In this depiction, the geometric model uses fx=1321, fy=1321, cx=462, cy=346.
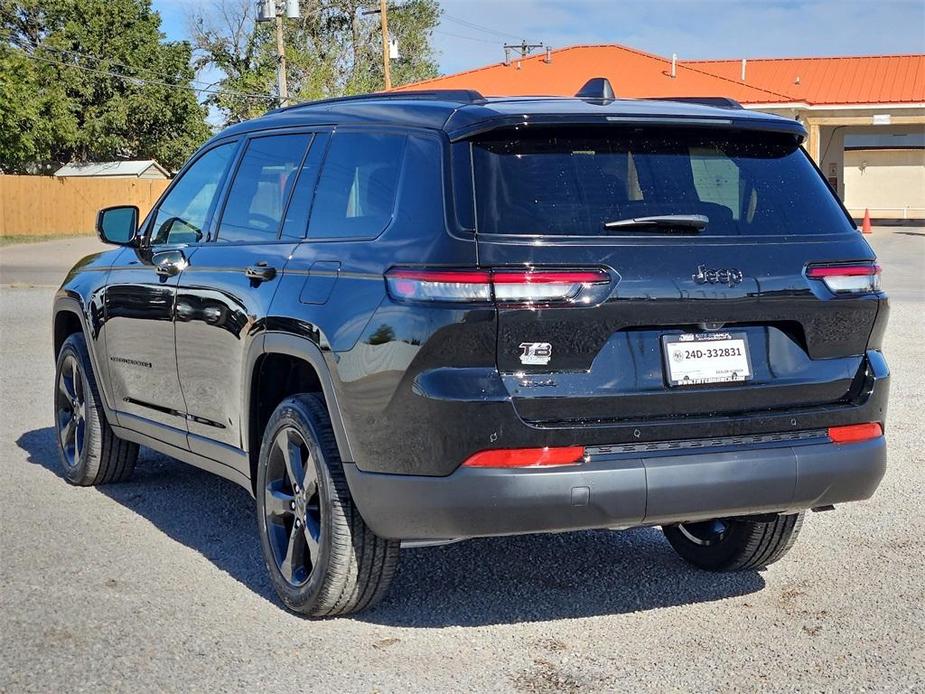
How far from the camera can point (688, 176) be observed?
444 cm

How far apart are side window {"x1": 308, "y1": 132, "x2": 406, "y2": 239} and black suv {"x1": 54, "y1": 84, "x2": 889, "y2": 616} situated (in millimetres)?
13

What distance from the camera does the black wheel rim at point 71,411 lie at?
7113 millimetres

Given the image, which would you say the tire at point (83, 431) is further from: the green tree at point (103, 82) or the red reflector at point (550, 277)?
the green tree at point (103, 82)

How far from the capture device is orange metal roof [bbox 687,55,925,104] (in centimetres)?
5153

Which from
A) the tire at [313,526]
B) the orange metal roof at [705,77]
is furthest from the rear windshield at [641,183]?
the orange metal roof at [705,77]

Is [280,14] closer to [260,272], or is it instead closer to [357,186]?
[260,272]

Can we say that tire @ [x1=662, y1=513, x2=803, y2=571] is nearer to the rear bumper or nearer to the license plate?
the rear bumper

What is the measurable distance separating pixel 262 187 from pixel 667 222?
1935 mm

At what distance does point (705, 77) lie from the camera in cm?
4825

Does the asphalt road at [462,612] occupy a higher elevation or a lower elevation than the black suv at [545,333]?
lower

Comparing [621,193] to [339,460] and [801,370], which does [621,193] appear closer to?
[801,370]

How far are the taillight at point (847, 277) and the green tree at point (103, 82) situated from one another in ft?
197

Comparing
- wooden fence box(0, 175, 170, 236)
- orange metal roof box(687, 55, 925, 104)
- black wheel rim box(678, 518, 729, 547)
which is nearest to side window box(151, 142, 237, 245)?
black wheel rim box(678, 518, 729, 547)

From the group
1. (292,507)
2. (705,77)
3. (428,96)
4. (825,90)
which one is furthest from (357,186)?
(825,90)
